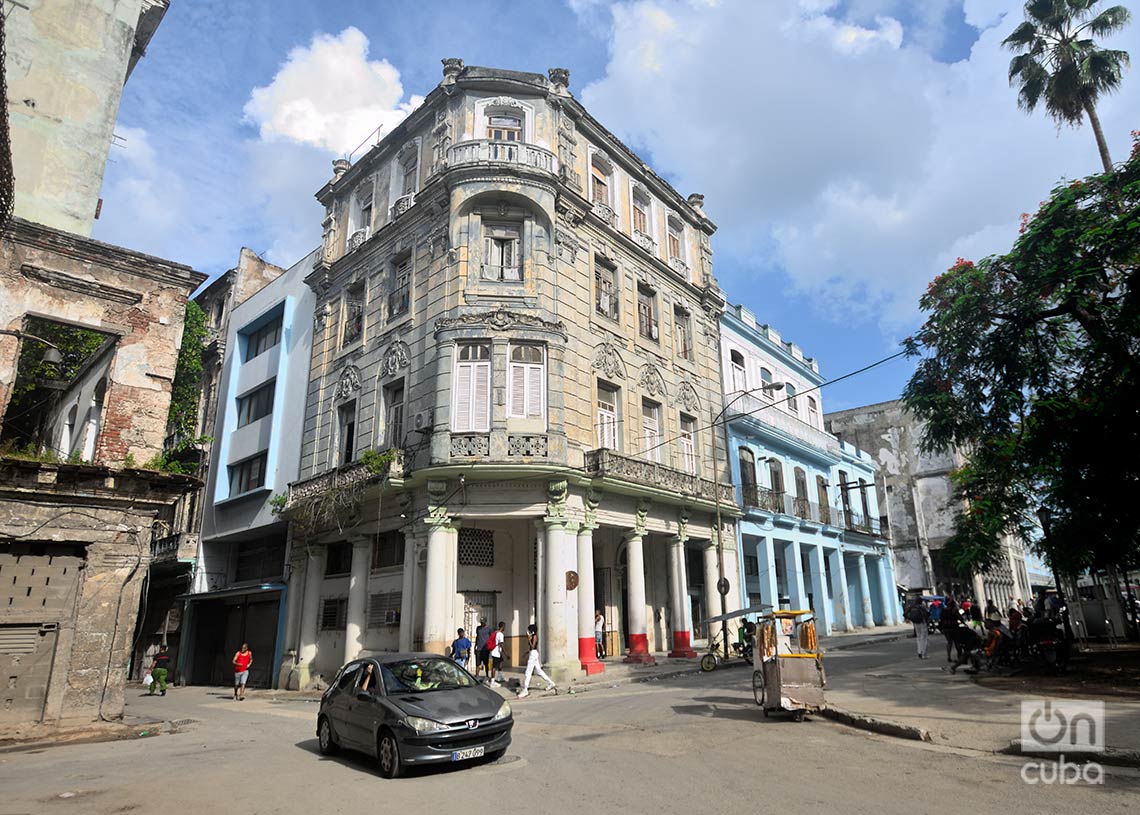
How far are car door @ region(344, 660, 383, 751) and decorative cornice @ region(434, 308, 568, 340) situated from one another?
11.9 meters

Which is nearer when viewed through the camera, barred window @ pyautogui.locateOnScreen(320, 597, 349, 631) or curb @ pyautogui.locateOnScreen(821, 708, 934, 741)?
curb @ pyautogui.locateOnScreen(821, 708, 934, 741)

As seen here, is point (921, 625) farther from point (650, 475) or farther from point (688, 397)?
point (688, 397)

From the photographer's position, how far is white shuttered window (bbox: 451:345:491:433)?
19.3m

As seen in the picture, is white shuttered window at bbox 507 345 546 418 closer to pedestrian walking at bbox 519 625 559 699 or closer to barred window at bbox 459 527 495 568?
barred window at bbox 459 527 495 568

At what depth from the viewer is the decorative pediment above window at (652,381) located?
2341cm

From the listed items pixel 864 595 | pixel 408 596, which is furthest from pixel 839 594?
pixel 408 596

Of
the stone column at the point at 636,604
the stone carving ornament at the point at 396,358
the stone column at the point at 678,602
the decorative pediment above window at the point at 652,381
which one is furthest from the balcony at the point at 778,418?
the stone carving ornament at the point at 396,358

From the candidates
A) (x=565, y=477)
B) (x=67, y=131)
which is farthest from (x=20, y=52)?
(x=565, y=477)

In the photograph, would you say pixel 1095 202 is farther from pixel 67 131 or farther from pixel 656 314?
pixel 67 131

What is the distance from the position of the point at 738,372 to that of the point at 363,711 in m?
23.9

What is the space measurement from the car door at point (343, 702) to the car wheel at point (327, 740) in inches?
5.2

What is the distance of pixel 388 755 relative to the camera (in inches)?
320

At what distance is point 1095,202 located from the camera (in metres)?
13.1

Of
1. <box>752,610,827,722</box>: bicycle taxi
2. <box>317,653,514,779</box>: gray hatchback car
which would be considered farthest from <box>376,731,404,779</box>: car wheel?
<box>752,610,827,722</box>: bicycle taxi
